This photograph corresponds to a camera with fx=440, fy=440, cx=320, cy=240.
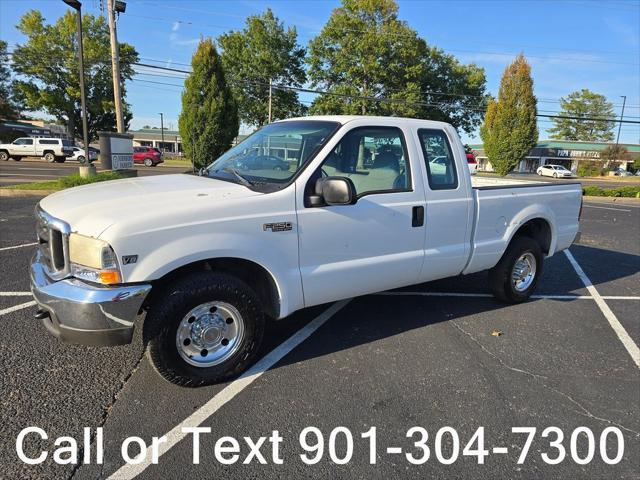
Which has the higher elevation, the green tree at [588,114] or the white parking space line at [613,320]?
the green tree at [588,114]

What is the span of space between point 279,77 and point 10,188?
141 ft

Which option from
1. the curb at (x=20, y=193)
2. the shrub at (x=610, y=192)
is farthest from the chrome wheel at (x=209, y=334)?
the shrub at (x=610, y=192)

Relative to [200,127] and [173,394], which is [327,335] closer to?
[173,394]

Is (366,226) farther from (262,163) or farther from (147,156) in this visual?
(147,156)

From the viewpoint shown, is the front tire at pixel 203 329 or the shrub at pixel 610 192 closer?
the front tire at pixel 203 329

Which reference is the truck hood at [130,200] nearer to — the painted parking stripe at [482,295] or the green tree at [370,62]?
the painted parking stripe at [482,295]

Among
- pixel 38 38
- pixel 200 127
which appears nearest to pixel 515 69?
pixel 200 127

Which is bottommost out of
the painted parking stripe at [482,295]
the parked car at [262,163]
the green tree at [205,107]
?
the painted parking stripe at [482,295]

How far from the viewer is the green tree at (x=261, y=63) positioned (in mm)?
49750

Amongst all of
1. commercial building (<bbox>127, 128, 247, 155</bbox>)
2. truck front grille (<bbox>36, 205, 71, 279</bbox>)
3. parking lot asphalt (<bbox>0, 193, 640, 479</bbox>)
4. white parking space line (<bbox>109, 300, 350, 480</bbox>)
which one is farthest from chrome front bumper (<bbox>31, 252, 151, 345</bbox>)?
commercial building (<bbox>127, 128, 247, 155</bbox>)

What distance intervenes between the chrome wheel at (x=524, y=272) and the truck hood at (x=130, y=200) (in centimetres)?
344

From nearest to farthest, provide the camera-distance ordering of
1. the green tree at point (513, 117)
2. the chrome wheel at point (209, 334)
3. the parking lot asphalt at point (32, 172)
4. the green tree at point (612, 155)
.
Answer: the chrome wheel at point (209, 334) → the parking lot asphalt at point (32, 172) → the green tree at point (513, 117) → the green tree at point (612, 155)

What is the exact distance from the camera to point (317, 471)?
7.97 feet

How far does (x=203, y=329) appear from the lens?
10.2ft
